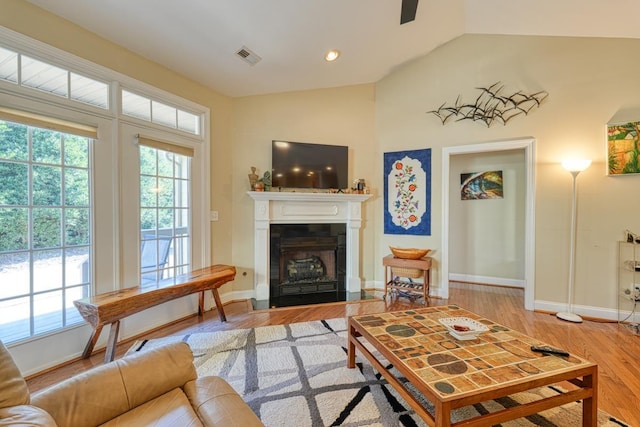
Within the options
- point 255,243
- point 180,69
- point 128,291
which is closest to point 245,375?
point 128,291

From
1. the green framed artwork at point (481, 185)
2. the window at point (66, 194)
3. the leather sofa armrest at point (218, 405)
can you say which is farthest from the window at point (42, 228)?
the green framed artwork at point (481, 185)

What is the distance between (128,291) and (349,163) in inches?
122

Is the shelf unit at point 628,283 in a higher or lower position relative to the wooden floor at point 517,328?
higher

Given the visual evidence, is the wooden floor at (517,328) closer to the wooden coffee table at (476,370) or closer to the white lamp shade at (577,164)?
the wooden coffee table at (476,370)

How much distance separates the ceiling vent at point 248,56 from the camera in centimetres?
284

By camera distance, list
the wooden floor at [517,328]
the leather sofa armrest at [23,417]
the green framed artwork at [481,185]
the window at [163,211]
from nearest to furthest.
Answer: the leather sofa armrest at [23,417], the wooden floor at [517,328], the window at [163,211], the green framed artwork at [481,185]

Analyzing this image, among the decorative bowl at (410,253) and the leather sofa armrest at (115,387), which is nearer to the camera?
the leather sofa armrest at (115,387)

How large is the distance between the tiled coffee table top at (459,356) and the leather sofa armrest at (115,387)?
3.58 feet

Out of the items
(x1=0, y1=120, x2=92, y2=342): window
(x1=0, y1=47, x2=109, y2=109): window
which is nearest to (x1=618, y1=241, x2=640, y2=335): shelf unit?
(x1=0, y1=120, x2=92, y2=342): window

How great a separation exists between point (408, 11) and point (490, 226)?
11.6 ft

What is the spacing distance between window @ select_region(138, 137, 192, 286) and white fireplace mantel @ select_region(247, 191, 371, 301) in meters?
0.82

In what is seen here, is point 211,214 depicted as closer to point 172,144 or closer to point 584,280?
point 172,144

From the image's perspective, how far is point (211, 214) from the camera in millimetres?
3477

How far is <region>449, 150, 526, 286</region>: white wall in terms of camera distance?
449 cm
